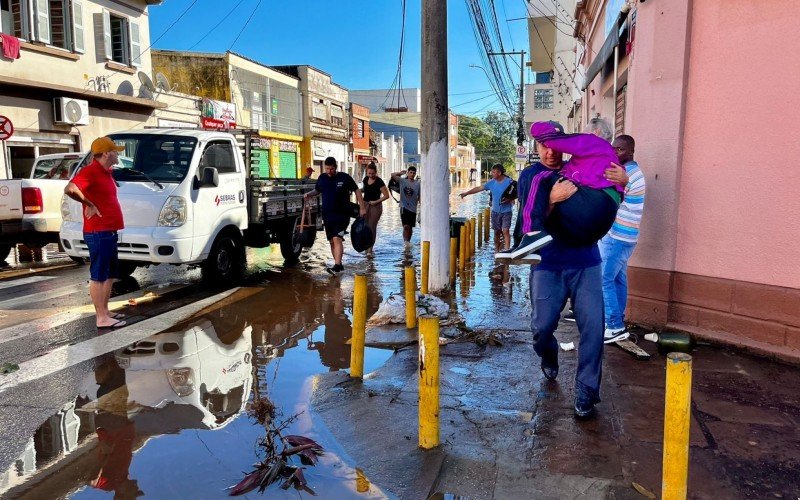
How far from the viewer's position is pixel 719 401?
4.11m

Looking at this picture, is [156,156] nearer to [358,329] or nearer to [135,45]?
[358,329]

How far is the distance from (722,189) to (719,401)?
2050 mm

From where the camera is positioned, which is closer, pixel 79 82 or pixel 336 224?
pixel 336 224

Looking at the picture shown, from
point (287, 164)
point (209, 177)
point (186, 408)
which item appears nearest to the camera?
point (186, 408)

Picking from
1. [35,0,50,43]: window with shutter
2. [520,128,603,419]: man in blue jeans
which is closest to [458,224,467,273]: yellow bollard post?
[520,128,603,419]: man in blue jeans

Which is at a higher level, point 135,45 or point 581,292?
point 135,45

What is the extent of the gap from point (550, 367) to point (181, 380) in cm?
286

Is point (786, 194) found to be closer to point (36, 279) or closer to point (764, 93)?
point (764, 93)

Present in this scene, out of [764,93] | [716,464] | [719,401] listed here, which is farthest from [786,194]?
[716,464]

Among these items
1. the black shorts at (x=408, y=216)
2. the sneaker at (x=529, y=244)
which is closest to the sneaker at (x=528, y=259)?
the sneaker at (x=529, y=244)

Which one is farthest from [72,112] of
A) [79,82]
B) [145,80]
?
[145,80]

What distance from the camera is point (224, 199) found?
8.47 m

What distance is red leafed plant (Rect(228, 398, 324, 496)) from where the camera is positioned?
3.16 metres

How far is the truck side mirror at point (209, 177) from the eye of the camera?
310 inches
